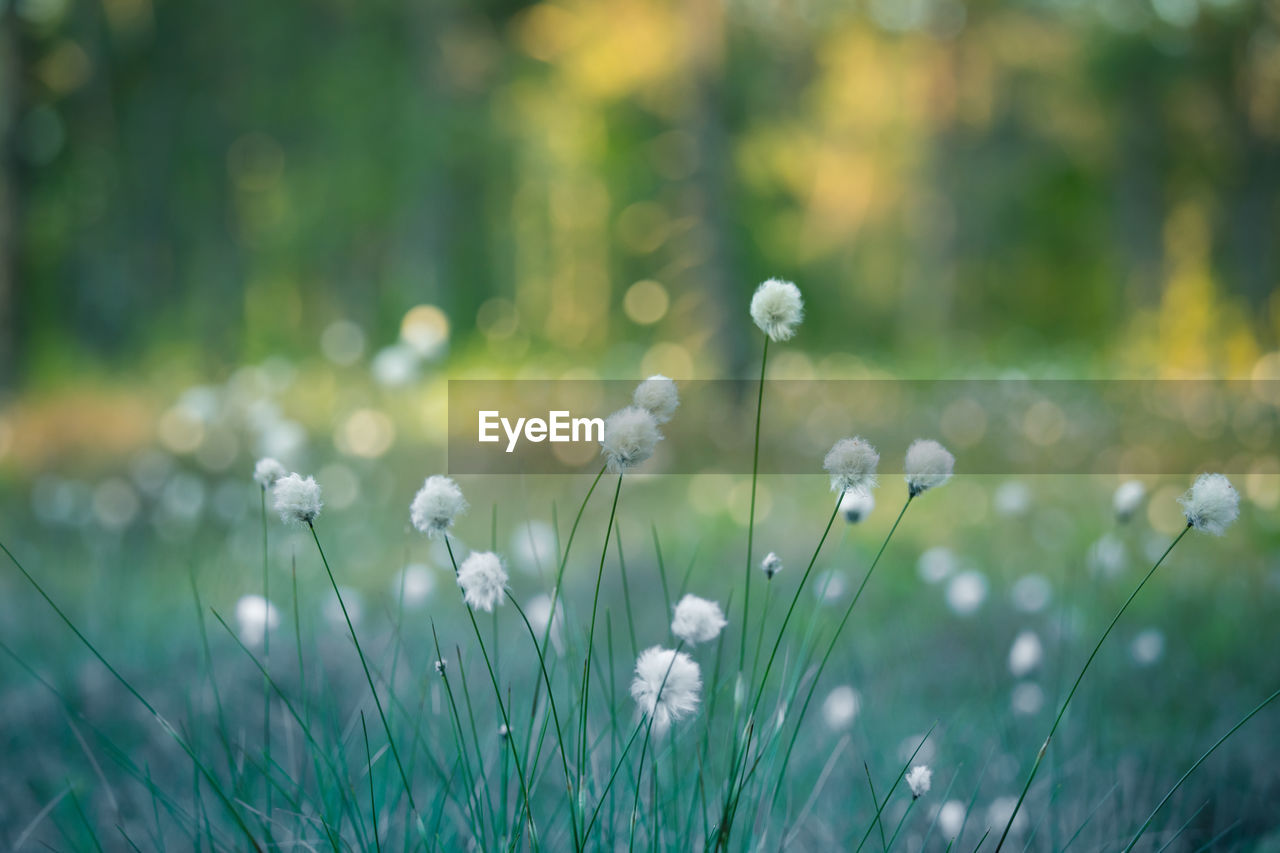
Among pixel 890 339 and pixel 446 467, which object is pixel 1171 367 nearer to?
pixel 446 467

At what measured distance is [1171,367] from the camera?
8586mm

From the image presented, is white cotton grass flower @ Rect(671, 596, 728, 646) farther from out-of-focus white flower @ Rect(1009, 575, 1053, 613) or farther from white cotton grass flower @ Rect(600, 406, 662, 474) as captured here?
out-of-focus white flower @ Rect(1009, 575, 1053, 613)

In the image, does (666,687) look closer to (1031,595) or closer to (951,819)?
(951,819)

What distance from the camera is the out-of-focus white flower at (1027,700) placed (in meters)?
2.12

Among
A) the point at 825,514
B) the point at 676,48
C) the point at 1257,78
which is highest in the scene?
the point at 1257,78

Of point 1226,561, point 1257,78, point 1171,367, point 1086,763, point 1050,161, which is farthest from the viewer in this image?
point 1050,161

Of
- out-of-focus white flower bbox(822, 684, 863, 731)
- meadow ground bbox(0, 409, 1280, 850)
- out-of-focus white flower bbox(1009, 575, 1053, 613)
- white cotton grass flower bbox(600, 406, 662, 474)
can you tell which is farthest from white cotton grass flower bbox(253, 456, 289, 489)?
out-of-focus white flower bbox(1009, 575, 1053, 613)

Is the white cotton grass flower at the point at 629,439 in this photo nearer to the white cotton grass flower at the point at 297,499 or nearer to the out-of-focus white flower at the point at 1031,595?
the white cotton grass flower at the point at 297,499

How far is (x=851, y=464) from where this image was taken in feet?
3.88

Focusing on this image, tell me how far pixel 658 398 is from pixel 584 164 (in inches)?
488

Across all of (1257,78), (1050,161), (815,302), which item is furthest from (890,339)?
(1257,78)

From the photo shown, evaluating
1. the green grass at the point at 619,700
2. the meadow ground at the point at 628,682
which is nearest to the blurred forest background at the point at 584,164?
the meadow ground at the point at 628,682

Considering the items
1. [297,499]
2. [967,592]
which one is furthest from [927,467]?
[967,592]

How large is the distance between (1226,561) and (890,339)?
17114 mm
